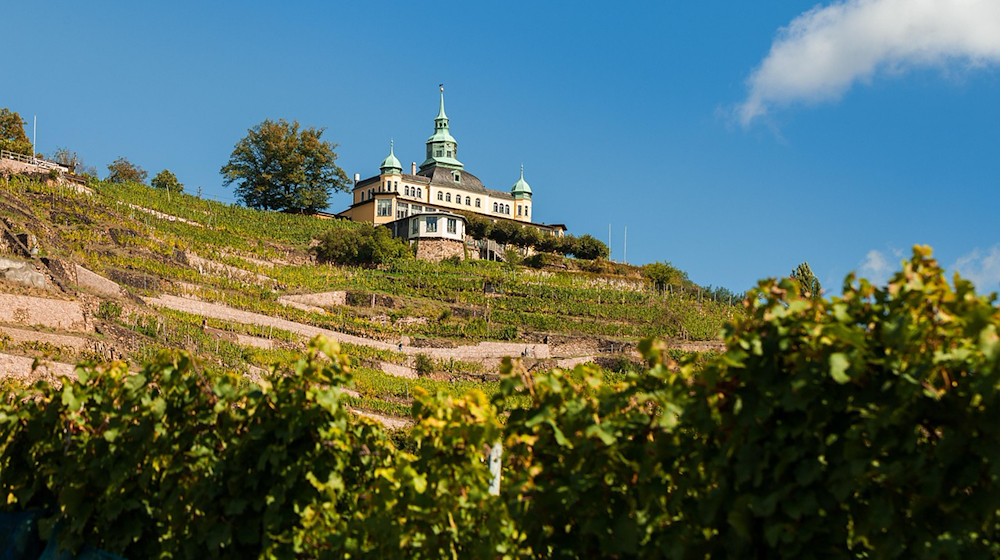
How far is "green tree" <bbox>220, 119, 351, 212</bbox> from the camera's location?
60.7m

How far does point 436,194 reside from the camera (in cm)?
6275

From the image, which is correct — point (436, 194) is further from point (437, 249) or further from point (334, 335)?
point (334, 335)

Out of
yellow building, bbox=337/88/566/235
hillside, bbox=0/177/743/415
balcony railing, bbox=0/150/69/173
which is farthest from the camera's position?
yellow building, bbox=337/88/566/235

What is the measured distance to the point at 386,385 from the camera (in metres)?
32.4

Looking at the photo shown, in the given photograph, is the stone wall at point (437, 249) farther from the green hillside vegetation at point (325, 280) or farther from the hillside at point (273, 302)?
the green hillside vegetation at point (325, 280)

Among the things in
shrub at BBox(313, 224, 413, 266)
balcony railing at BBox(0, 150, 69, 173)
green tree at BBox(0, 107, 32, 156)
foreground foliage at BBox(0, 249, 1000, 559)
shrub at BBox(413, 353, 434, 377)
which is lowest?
foreground foliage at BBox(0, 249, 1000, 559)

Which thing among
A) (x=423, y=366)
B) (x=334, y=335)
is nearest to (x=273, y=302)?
(x=334, y=335)

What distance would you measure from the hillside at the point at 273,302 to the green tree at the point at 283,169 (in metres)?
5.28

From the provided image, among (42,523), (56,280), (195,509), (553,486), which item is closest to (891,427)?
(553,486)

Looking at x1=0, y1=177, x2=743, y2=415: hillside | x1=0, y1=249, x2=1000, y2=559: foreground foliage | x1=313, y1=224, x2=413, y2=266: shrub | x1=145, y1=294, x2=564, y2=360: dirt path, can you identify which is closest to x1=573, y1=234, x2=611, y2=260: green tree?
x1=0, y1=177, x2=743, y2=415: hillside

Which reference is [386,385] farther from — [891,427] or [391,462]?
[891,427]

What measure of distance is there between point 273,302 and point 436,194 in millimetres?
23862

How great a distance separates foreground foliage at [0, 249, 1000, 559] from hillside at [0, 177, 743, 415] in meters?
21.7

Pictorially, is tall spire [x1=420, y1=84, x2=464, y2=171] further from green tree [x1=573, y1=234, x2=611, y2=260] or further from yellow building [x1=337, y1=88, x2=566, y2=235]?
green tree [x1=573, y1=234, x2=611, y2=260]
